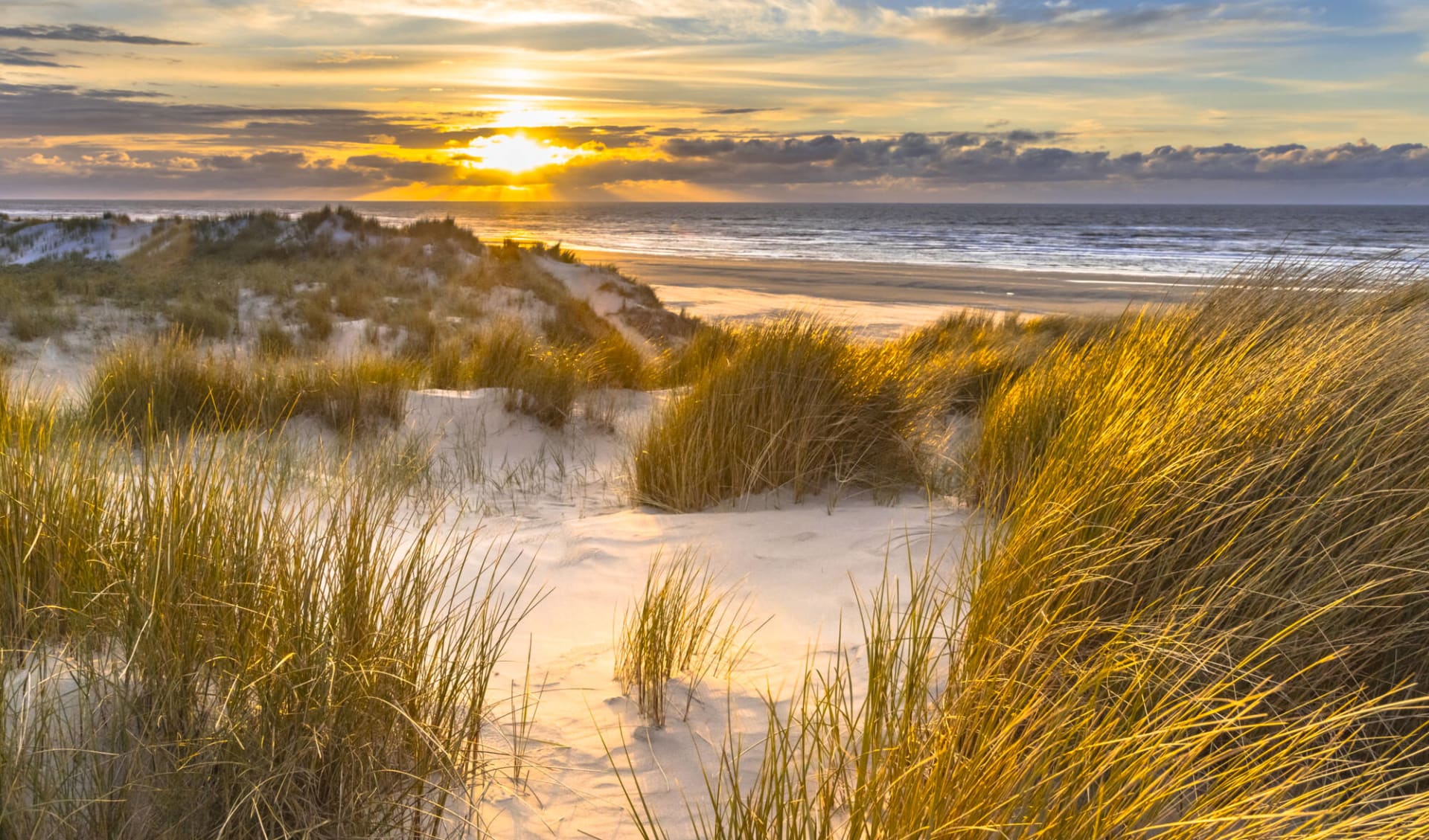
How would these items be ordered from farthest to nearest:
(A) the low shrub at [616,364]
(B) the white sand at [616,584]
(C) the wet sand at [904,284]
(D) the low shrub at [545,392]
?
1. (C) the wet sand at [904,284]
2. (A) the low shrub at [616,364]
3. (D) the low shrub at [545,392]
4. (B) the white sand at [616,584]

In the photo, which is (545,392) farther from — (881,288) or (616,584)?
(881,288)

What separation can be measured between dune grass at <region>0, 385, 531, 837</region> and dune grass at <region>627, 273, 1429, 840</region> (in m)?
0.57

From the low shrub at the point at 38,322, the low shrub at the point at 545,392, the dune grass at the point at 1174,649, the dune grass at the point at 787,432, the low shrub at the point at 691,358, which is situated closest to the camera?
the dune grass at the point at 1174,649

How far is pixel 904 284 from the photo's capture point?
25922 millimetres

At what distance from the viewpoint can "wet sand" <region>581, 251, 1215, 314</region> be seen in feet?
69.2

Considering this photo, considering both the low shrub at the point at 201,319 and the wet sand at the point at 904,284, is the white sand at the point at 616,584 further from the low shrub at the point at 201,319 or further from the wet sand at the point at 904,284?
the wet sand at the point at 904,284

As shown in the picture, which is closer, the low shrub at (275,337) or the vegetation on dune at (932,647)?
the vegetation on dune at (932,647)

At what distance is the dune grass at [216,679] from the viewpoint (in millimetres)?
1616

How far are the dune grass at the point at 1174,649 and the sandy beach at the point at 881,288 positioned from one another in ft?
43.5

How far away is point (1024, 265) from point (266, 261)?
26062 mm

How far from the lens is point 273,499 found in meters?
2.11

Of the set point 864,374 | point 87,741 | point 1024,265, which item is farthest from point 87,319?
point 1024,265

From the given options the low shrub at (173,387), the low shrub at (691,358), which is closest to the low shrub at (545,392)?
the low shrub at (691,358)

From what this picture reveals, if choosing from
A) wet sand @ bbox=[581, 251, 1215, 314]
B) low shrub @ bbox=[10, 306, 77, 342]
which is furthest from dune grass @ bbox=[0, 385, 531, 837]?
wet sand @ bbox=[581, 251, 1215, 314]
